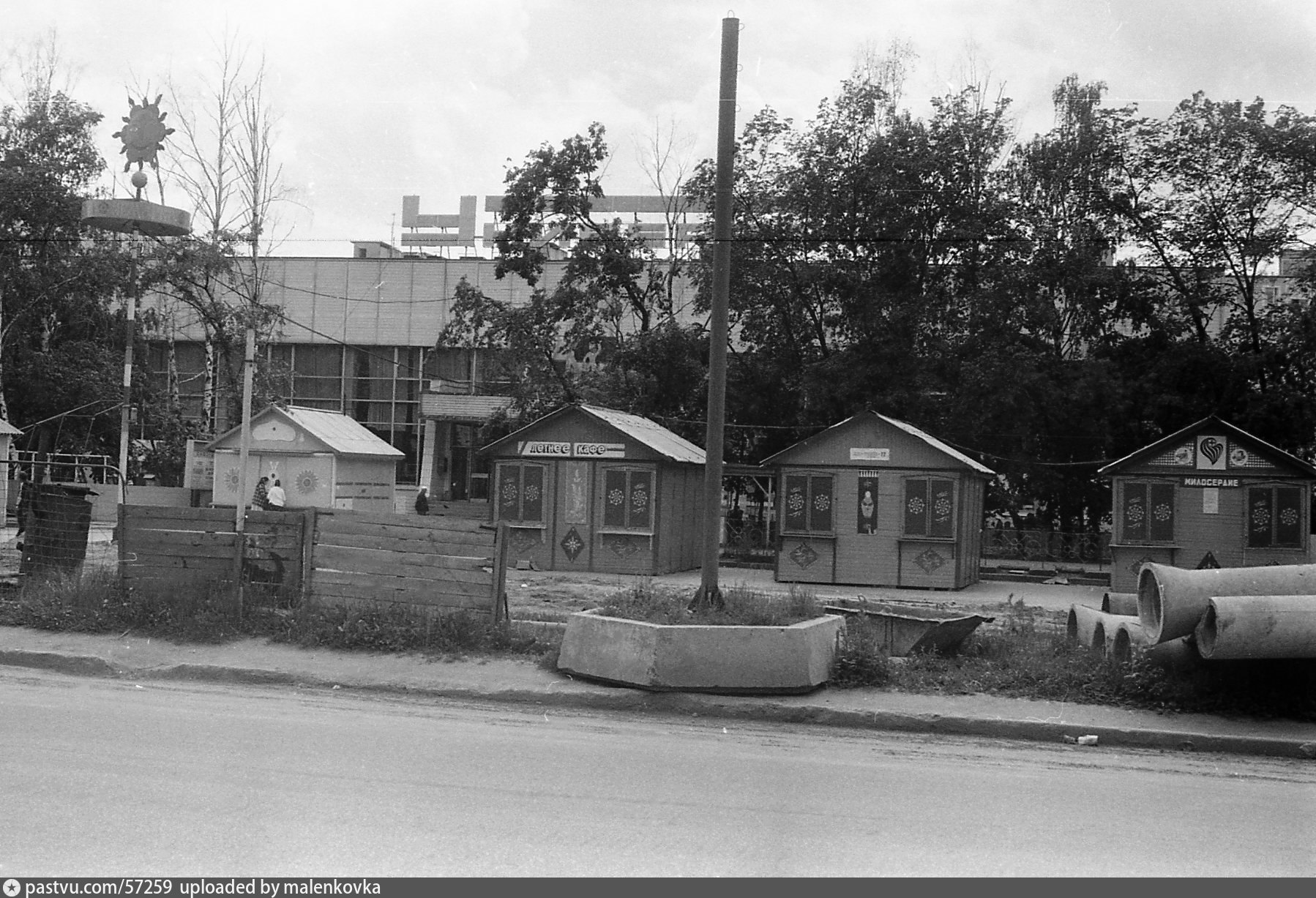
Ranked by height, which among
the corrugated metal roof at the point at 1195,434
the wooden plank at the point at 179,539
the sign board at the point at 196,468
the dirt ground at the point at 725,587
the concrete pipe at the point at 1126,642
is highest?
the corrugated metal roof at the point at 1195,434

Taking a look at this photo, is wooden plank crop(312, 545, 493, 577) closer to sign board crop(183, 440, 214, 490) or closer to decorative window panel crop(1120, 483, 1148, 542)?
decorative window panel crop(1120, 483, 1148, 542)

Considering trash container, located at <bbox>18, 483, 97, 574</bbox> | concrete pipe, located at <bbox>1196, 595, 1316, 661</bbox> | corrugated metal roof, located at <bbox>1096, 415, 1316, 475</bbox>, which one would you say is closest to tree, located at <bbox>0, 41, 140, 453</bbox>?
trash container, located at <bbox>18, 483, 97, 574</bbox>

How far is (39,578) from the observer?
1444 cm

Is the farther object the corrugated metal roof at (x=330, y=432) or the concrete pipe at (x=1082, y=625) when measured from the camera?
the corrugated metal roof at (x=330, y=432)

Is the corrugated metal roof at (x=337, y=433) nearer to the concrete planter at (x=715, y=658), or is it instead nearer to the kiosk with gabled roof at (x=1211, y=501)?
the kiosk with gabled roof at (x=1211, y=501)

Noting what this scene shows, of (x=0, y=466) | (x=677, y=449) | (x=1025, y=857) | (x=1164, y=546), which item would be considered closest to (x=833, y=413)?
(x=677, y=449)

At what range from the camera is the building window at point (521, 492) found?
2523cm

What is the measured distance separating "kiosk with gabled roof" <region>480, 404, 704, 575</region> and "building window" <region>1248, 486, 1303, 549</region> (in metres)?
10.9

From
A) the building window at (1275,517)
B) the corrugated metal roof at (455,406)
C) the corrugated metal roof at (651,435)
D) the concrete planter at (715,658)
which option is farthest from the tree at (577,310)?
the concrete planter at (715,658)

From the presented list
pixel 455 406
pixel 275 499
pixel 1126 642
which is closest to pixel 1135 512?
pixel 1126 642

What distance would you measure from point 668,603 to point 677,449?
15.0 m

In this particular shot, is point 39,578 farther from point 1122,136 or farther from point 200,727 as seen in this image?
point 1122,136

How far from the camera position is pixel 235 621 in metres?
12.9

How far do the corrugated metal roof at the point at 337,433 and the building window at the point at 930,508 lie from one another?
12.0 m
